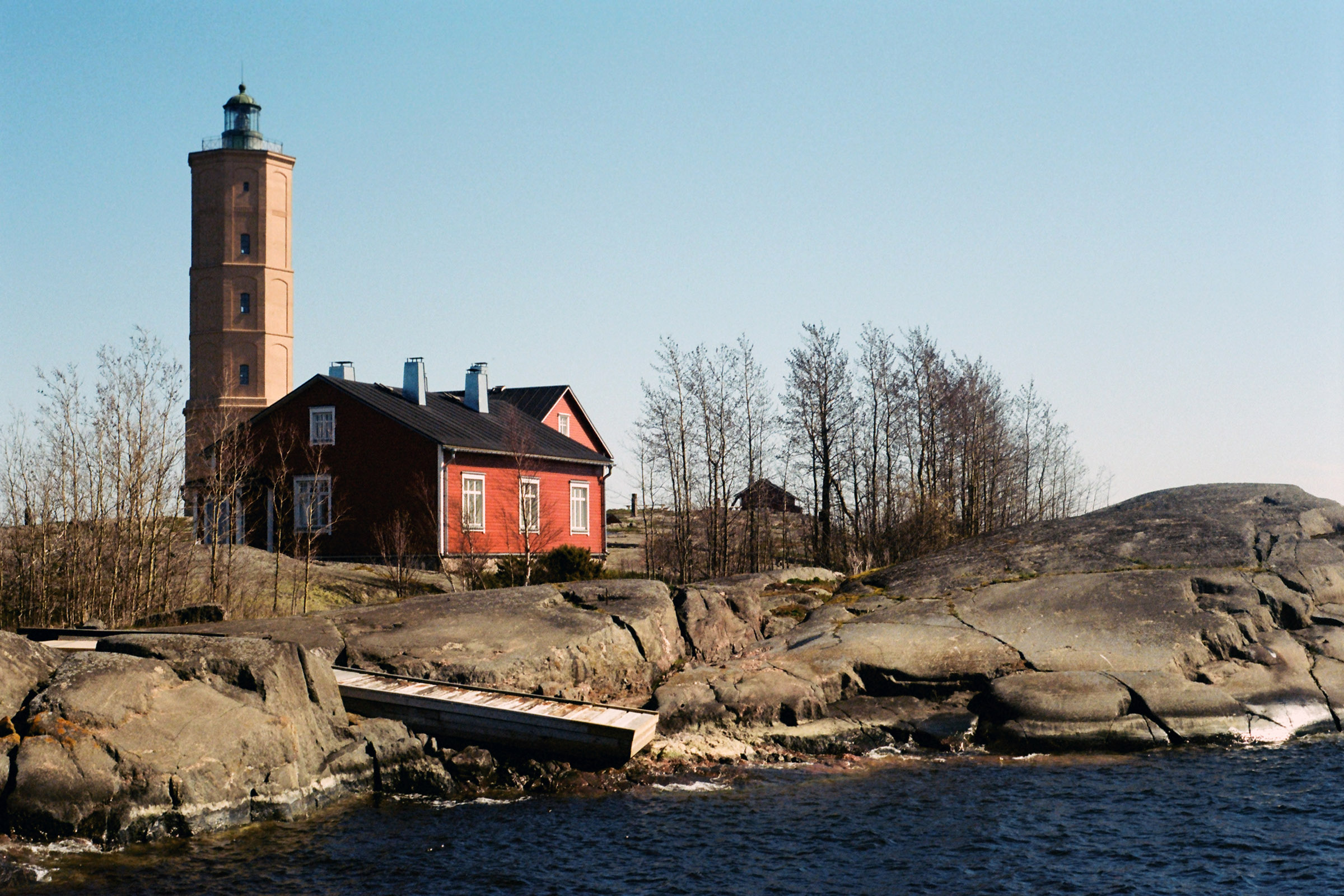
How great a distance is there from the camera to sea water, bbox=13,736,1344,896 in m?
9.74

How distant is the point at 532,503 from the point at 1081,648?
17.9 m

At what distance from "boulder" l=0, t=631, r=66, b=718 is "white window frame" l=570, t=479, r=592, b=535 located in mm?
25895

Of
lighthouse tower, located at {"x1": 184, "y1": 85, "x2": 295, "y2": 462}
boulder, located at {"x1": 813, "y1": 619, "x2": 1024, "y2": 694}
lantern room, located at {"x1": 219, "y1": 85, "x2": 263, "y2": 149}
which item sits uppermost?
lantern room, located at {"x1": 219, "y1": 85, "x2": 263, "y2": 149}

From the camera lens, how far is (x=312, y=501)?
3278cm

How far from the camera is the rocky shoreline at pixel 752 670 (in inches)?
439

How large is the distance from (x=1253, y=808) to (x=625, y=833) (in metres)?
6.79

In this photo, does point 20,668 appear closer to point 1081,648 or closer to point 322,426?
point 1081,648

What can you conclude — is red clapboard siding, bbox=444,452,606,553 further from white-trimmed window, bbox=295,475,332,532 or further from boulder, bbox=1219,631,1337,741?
boulder, bbox=1219,631,1337,741

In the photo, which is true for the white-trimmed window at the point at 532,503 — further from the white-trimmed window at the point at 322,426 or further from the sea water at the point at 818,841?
the sea water at the point at 818,841

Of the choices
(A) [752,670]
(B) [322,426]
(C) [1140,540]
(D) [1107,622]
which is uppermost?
(B) [322,426]

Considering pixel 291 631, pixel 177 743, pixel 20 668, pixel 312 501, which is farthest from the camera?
pixel 312 501

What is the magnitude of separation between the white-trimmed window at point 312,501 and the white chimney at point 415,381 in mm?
4295

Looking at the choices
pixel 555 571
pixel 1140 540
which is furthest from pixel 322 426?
pixel 1140 540

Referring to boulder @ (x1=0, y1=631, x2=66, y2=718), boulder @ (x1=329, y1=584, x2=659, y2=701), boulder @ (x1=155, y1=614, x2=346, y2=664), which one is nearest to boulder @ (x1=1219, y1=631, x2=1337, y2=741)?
boulder @ (x1=329, y1=584, x2=659, y2=701)
